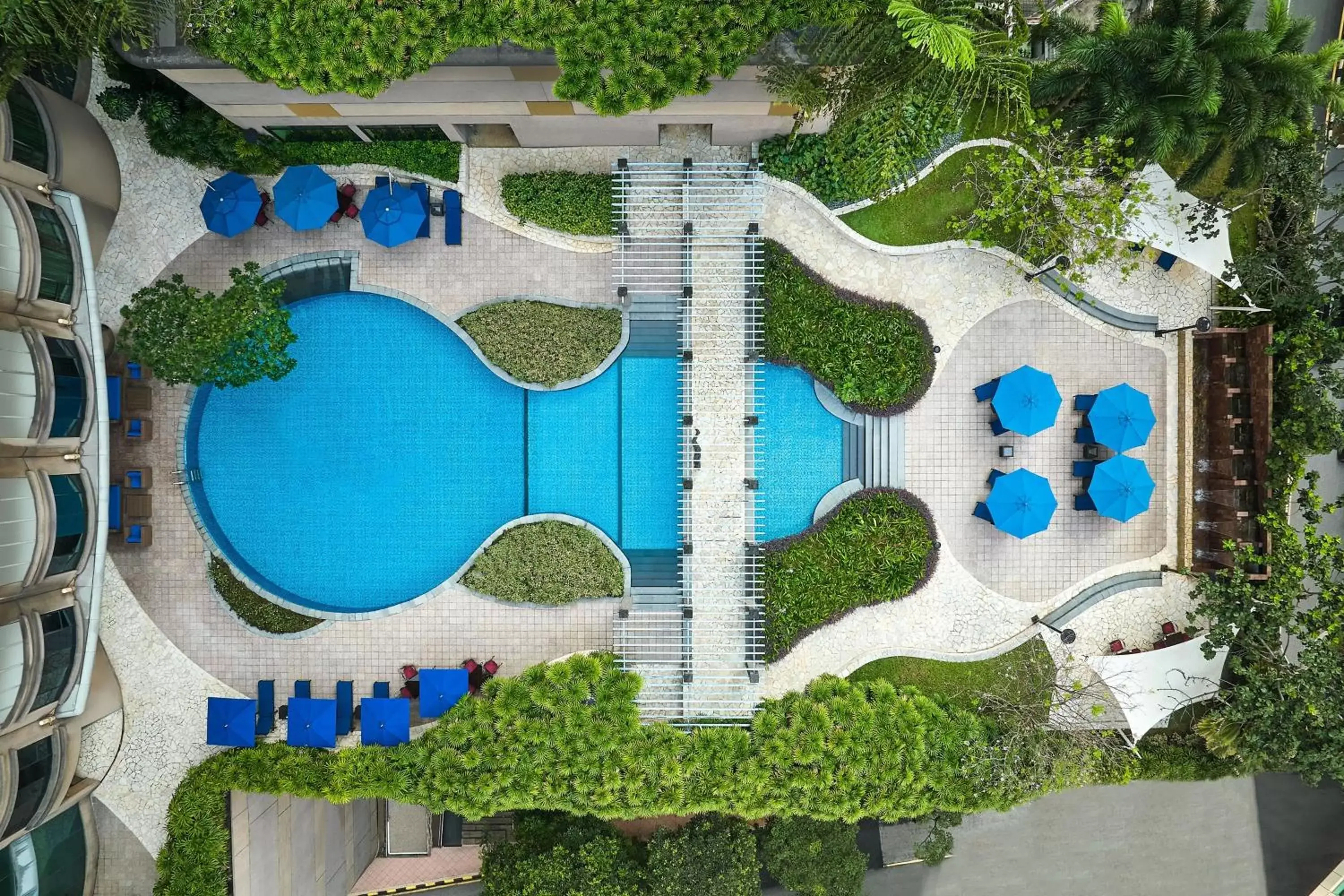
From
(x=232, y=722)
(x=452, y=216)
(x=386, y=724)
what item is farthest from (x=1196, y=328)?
(x=232, y=722)

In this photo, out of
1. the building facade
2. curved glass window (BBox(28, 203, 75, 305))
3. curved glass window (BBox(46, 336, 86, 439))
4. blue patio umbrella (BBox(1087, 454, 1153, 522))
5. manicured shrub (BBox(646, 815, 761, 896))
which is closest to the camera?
the building facade

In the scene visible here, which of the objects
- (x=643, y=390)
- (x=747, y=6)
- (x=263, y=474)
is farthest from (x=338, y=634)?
(x=747, y=6)

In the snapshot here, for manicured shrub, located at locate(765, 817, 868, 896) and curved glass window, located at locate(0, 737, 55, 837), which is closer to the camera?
curved glass window, located at locate(0, 737, 55, 837)

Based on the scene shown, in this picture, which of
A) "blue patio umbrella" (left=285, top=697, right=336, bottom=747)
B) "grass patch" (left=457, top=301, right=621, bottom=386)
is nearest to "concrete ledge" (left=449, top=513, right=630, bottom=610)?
"grass patch" (left=457, top=301, right=621, bottom=386)

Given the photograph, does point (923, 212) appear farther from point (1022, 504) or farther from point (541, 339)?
point (541, 339)

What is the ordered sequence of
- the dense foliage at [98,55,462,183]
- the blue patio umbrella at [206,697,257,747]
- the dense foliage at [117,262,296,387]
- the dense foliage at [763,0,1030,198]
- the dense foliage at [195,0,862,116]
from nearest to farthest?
the dense foliage at [763,0,1030,198] < the dense foliage at [195,0,862,116] < the dense foliage at [117,262,296,387] < the dense foliage at [98,55,462,183] < the blue patio umbrella at [206,697,257,747]

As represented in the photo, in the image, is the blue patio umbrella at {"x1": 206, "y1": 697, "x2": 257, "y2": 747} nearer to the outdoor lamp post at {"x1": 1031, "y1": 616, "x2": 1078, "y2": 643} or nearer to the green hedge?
the green hedge

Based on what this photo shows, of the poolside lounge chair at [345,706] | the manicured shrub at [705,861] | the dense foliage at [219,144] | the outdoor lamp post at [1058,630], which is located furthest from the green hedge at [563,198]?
the manicured shrub at [705,861]
